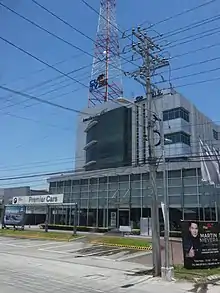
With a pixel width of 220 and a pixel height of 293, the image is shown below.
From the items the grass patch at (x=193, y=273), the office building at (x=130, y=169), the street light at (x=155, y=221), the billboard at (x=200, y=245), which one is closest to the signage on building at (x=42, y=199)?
the office building at (x=130, y=169)

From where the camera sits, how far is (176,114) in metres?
67.8

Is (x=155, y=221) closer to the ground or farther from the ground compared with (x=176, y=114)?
closer to the ground

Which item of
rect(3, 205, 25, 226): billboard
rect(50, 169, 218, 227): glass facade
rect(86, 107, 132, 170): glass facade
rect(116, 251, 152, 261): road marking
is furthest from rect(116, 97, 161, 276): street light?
rect(86, 107, 132, 170): glass facade

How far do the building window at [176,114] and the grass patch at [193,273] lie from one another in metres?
52.4

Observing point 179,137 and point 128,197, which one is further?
point 179,137

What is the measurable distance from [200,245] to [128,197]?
3228 cm

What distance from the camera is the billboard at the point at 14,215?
48.4 metres

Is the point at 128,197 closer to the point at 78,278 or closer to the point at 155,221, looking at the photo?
the point at 155,221

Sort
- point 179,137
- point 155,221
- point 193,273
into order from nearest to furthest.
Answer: point 193,273, point 155,221, point 179,137

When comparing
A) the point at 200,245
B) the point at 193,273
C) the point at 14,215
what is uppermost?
the point at 14,215

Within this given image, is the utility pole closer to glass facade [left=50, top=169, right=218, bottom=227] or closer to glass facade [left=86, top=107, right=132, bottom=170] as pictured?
glass facade [left=50, top=169, right=218, bottom=227]

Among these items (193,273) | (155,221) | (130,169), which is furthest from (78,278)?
(130,169)

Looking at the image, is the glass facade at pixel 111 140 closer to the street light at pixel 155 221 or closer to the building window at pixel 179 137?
the building window at pixel 179 137

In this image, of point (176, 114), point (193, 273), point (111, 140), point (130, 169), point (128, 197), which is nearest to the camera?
point (193, 273)
